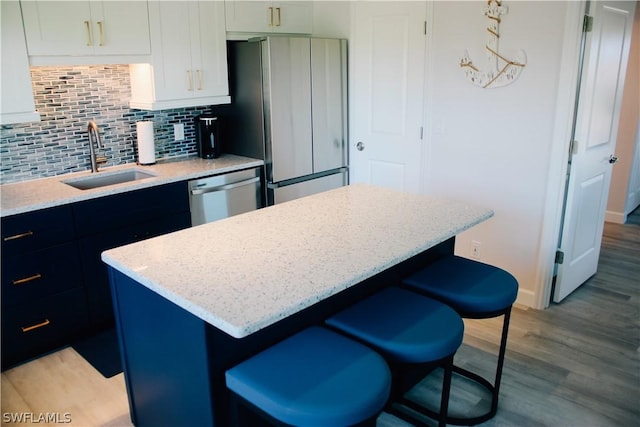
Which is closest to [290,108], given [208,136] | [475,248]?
[208,136]

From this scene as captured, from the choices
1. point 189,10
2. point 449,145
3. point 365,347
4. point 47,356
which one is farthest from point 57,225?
point 449,145

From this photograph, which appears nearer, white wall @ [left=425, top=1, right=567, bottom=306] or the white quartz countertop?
the white quartz countertop

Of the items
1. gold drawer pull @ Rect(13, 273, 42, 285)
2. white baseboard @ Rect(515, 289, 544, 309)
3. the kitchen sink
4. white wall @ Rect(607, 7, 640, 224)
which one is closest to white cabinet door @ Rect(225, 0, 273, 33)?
the kitchen sink

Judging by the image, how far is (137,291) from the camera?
1.86 metres

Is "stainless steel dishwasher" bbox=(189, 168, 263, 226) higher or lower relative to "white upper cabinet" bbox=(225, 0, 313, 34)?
lower

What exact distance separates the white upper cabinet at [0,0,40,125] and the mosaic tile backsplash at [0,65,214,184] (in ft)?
1.04

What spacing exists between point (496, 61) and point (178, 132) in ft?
7.41

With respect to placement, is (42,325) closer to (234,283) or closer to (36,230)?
(36,230)

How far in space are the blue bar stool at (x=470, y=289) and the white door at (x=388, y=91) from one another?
1591 millimetres

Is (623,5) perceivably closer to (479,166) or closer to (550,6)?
(550,6)

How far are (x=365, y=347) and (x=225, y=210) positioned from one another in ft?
6.92

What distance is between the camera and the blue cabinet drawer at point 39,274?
2.65 metres

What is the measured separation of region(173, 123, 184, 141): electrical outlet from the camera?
3.77m

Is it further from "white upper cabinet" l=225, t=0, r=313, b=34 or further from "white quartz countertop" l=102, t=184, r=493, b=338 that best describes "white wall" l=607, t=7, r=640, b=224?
"white quartz countertop" l=102, t=184, r=493, b=338
